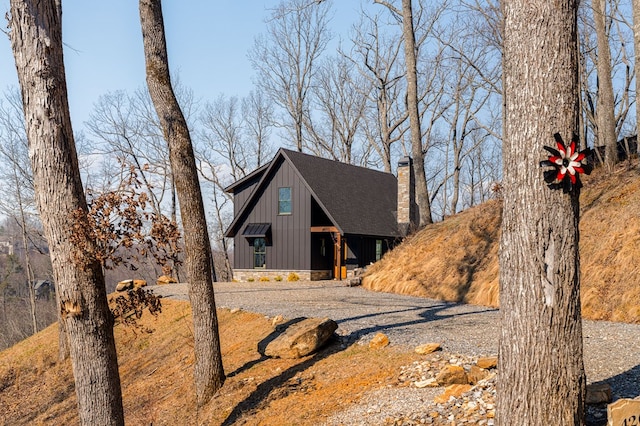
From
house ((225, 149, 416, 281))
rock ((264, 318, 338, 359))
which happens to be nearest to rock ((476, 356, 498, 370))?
rock ((264, 318, 338, 359))

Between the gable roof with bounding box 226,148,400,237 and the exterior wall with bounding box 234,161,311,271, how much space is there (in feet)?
1.50

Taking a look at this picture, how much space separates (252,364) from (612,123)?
12.7 metres

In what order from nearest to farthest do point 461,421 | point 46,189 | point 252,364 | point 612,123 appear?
point 461,421 < point 46,189 < point 252,364 < point 612,123

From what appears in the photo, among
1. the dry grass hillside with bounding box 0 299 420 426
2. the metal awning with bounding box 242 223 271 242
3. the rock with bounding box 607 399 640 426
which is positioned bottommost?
the dry grass hillside with bounding box 0 299 420 426

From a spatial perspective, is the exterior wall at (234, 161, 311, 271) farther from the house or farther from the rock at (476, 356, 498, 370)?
the rock at (476, 356, 498, 370)

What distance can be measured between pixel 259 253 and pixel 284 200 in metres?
2.97

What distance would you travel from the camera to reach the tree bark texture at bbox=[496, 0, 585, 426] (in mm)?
A: 4586

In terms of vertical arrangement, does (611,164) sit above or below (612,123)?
below

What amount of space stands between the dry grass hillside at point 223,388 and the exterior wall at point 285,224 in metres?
9.21

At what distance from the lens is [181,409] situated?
31.7 feet

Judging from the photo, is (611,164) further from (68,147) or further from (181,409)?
(68,147)

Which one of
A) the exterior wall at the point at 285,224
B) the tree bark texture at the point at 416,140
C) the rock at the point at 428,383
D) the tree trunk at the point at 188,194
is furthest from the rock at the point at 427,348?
the exterior wall at the point at 285,224

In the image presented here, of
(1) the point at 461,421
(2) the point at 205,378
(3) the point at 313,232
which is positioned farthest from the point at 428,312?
(3) the point at 313,232

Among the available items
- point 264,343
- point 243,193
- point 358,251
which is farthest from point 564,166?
point 243,193
